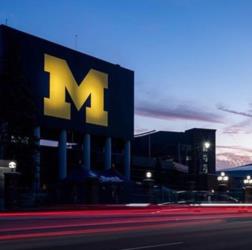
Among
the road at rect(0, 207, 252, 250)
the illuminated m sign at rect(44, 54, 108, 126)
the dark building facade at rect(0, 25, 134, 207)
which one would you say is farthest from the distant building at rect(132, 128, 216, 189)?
the road at rect(0, 207, 252, 250)

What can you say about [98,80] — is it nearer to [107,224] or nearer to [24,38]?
[24,38]

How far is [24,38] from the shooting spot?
58.1m

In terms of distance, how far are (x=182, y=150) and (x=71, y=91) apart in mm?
63260

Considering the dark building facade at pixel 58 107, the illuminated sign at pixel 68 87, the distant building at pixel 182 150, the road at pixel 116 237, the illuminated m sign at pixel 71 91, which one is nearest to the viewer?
the road at pixel 116 237

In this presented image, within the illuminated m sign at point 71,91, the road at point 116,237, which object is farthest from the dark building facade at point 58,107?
the road at point 116,237

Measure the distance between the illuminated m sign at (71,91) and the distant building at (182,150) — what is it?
20.2 m

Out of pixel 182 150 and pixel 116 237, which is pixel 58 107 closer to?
pixel 116 237

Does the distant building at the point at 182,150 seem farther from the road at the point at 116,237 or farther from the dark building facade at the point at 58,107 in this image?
the road at the point at 116,237

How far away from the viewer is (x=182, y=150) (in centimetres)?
12525

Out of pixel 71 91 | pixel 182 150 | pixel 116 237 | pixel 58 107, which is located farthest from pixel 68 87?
pixel 182 150

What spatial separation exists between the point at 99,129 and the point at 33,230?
46654 millimetres

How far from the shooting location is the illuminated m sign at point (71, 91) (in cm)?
6159

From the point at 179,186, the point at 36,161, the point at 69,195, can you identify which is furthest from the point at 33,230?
the point at 179,186

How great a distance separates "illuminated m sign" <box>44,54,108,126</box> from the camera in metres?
61.6
